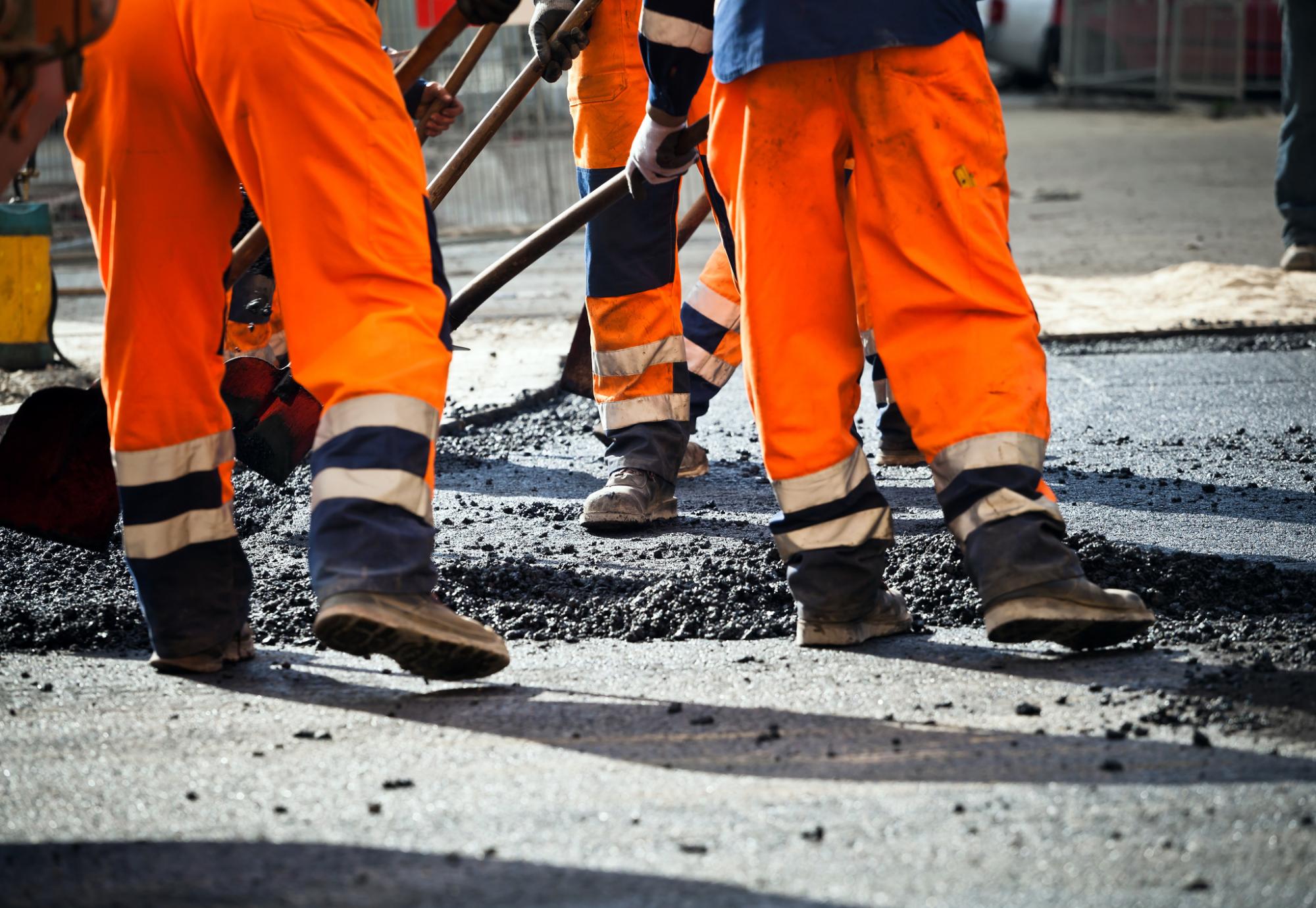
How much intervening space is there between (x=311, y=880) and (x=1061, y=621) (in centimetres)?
128

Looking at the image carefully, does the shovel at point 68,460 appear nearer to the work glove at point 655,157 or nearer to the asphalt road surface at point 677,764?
the asphalt road surface at point 677,764

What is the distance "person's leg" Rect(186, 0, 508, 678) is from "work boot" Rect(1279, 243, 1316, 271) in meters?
5.58

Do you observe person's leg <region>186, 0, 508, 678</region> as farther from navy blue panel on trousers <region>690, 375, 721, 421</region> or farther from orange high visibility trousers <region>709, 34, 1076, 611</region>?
navy blue panel on trousers <region>690, 375, 721, 421</region>

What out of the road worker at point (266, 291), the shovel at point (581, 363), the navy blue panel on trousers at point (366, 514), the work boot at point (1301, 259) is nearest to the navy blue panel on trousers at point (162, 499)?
the navy blue panel on trousers at point (366, 514)

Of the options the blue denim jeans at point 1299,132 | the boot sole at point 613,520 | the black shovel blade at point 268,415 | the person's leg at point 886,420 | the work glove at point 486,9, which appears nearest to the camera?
the work glove at point 486,9

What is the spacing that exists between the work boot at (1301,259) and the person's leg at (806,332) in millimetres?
4916

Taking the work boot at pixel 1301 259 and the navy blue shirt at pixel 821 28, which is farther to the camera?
the work boot at pixel 1301 259

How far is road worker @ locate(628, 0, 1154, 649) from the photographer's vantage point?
258cm

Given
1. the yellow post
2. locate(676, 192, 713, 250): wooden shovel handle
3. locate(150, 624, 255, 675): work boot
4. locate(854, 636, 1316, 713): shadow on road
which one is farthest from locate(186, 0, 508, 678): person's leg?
the yellow post

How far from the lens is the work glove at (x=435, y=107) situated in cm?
354

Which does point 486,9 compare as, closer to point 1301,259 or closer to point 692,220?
point 692,220

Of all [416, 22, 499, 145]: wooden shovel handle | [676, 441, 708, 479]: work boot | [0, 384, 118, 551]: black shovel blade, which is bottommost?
[676, 441, 708, 479]: work boot

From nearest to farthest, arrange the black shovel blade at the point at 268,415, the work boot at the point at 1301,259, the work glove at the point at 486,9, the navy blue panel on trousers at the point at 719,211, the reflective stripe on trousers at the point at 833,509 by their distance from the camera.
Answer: the reflective stripe on trousers at the point at 833,509, the work glove at the point at 486,9, the navy blue panel on trousers at the point at 719,211, the black shovel blade at the point at 268,415, the work boot at the point at 1301,259

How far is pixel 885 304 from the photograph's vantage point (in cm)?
267
